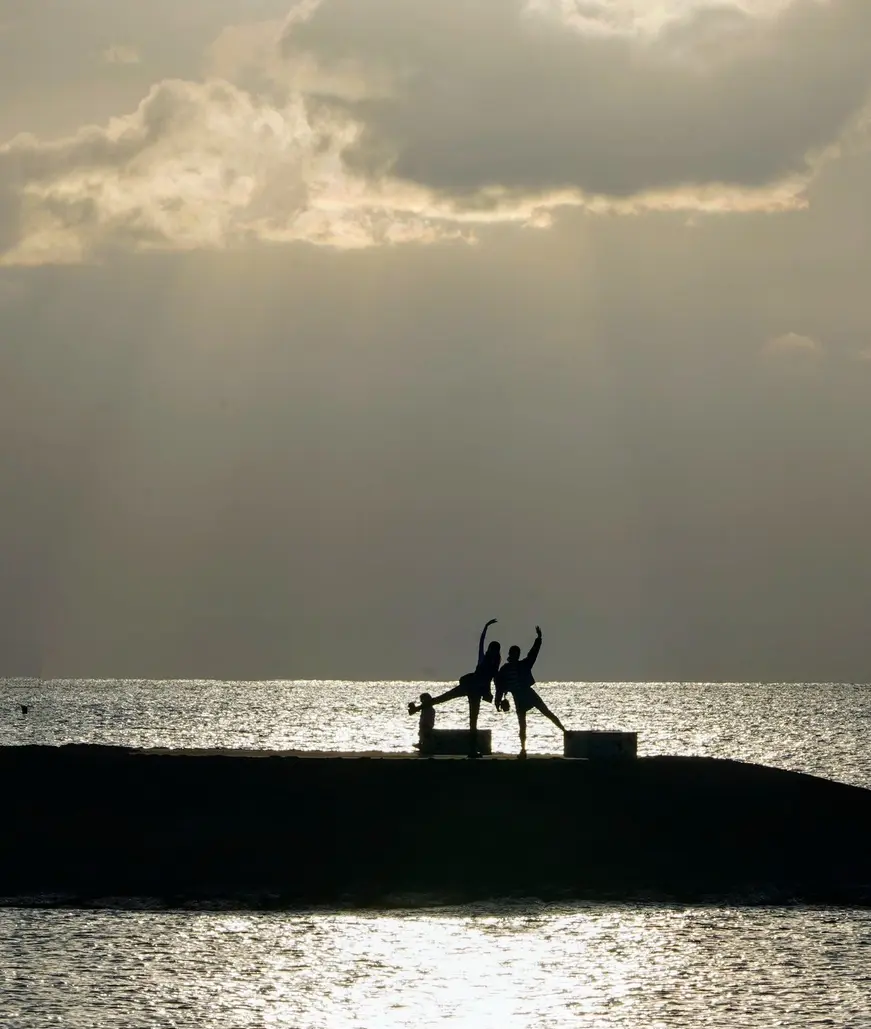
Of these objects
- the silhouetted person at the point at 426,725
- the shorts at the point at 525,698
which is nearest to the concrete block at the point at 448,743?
the silhouetted person at the point at 426,725

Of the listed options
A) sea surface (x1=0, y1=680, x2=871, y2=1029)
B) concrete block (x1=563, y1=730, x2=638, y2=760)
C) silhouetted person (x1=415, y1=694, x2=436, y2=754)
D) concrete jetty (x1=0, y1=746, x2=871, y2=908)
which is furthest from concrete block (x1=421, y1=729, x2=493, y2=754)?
sea surface (x1=0, y1=680, x2=871, y2=1029)

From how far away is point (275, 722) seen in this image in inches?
5901

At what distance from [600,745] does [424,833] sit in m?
6.13

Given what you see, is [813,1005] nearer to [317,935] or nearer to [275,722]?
[317,935]

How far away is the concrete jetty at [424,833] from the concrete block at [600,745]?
2.13ft

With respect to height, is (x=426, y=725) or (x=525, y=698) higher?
(x=525, y=698)

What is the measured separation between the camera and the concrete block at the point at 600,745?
31.8 m

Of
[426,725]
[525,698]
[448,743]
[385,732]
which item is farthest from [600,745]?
[385,732]

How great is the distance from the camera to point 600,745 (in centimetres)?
3191

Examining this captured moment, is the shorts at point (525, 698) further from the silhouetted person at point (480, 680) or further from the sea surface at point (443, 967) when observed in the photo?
the sea surface at point (443, 967)

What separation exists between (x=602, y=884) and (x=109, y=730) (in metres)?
102

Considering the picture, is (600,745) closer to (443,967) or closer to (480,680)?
(480,680)

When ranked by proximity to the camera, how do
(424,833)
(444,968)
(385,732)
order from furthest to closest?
(385,732) → (424,833) → (444,968)

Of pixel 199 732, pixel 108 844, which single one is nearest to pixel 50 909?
pixel 108 844
